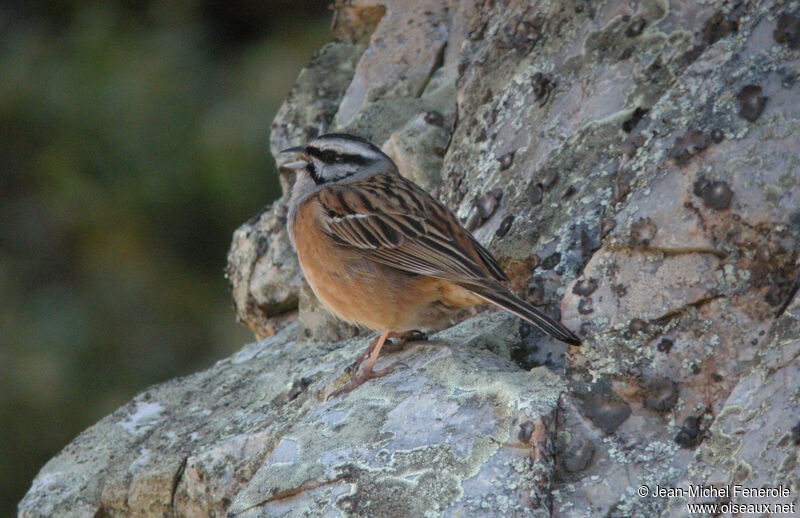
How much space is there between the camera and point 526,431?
3.36 meters

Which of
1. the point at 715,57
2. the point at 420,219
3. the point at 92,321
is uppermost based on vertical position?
the point at 715,57

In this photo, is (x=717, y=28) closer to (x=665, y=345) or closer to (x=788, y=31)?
(x=788, y=31)

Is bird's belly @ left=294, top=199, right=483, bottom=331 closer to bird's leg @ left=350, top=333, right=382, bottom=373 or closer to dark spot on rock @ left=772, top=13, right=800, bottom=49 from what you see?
Result: bird's leg @ left=350, top=333, right=382, bottom=373

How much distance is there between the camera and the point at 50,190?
28.6 feet

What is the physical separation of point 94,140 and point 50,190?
1.81 ft

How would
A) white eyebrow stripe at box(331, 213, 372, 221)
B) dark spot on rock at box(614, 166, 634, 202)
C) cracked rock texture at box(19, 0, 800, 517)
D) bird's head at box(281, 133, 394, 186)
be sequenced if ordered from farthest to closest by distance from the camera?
bird's head at box(281, 133, 394, 186) → white eyebrow stripe at box(331, 213, 372, 221) → dark spot on rock at box(614, 166, 634, 202) → cracked rock texture at box(19, 0, 800, 517)

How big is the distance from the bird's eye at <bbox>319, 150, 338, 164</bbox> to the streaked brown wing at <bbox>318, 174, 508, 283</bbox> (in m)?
0.24

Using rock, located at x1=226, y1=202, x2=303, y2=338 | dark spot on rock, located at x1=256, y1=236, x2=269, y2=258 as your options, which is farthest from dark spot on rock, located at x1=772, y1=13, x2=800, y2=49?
dark spot on rock, located at x1=256, y1=236, x2=269, y2=258

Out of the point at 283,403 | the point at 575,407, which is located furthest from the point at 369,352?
the point at 575,407

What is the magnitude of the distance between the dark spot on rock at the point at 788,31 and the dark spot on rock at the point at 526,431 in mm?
1401

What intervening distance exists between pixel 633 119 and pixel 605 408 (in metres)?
1.28

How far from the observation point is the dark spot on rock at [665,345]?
11.2ft

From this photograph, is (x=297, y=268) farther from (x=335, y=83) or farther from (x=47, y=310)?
(x=47, y=310)

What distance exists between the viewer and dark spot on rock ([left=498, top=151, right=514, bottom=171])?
4660 mm
